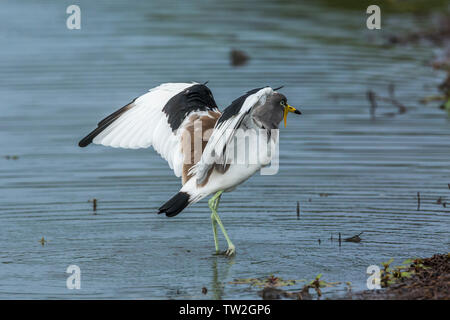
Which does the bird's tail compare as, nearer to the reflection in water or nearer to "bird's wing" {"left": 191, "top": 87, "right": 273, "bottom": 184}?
"bird's wing" {"left": 191, "top": 87, "right": 273, "bottom": 184}

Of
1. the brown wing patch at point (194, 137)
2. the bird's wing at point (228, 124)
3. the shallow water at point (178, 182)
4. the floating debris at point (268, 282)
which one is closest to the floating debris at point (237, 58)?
the shallow water at point (178, 182)

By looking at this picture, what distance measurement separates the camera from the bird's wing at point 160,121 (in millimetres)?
9062

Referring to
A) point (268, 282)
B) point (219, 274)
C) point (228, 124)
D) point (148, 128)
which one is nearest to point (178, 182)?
point (148, 128)

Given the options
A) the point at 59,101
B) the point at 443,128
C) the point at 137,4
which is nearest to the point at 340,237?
the point at 443,128

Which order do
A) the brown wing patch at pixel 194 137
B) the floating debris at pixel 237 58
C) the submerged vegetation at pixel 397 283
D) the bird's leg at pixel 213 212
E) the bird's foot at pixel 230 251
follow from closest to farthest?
the submerged vegetation at pixel 397 283, the bird's foot at pixel 230 251, the bird's leg at pixel 213 212, the brown wing patch at pixel 194 137, the floating debris at pixel 237 58

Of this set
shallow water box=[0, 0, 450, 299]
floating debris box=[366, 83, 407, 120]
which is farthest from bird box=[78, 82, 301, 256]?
floating debris box=[366, 83, 407, 120]

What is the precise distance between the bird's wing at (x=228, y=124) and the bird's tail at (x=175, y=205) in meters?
0.28

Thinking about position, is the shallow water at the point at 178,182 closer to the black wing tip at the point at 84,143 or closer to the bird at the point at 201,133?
the bird at the point at 201,133

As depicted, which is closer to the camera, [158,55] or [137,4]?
[158,55]

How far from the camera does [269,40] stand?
21594mm

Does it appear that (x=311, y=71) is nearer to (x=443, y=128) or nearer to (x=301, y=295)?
(x=443, y=128)

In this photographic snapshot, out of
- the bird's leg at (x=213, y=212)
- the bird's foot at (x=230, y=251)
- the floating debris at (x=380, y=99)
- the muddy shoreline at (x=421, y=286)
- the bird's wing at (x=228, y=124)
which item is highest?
the floating debris at (x=380, y=99)
